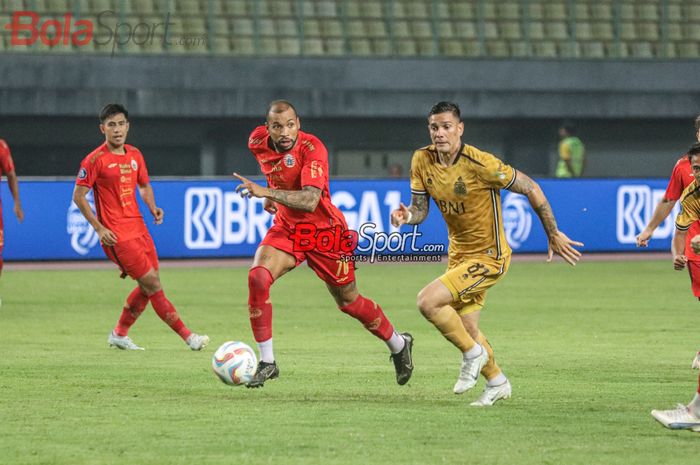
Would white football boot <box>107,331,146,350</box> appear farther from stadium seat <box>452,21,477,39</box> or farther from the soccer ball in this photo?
stadium seat <box>452,21,477,39</box>

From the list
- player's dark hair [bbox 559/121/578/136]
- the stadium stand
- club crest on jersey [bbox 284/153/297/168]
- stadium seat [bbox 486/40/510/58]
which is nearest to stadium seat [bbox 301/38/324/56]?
the stadium stand

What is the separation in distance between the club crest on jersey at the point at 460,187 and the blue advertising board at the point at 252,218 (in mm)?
11116

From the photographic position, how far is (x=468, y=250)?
8.81 m

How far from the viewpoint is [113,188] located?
38.0 feet

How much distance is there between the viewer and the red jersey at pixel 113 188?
1145cm

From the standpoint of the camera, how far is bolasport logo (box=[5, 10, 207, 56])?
81.0ft

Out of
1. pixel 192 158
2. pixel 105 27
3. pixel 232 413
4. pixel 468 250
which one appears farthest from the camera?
pixel 192 158

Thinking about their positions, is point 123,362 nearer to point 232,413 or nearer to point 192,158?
point 232,413

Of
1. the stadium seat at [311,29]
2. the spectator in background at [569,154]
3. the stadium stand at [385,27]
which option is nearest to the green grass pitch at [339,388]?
the spectator in background at [569,154]

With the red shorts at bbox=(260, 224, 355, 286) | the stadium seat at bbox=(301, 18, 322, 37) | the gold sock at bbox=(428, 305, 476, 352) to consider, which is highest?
the stadium seat at bbox=(301, 18, 322, 37)

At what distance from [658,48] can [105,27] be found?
1096 centimetres

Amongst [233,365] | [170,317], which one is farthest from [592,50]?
[233,365]

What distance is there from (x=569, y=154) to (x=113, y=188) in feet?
47.8

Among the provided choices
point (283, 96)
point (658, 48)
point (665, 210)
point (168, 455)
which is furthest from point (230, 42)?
point (168, 455)
